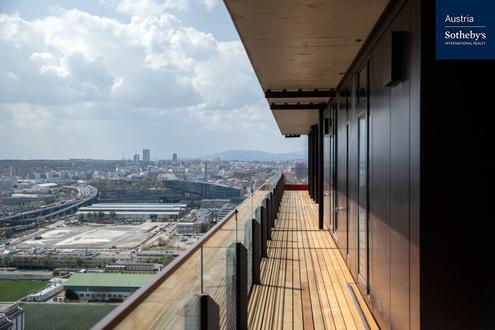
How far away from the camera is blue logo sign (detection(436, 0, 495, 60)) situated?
9.32 ft

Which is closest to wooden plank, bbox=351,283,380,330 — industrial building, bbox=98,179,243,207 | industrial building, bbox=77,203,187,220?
industrial building, bbox=77,203,187,220

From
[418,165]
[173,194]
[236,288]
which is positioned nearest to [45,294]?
[236,288]

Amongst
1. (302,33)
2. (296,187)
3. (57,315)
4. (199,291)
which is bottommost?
(296,187)

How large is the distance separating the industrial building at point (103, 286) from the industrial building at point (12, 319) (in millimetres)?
343

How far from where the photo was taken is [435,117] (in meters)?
2.86

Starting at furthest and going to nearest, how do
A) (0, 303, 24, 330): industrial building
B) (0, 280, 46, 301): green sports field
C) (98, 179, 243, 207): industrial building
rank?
1. (98, 179, 243, 207): industrial building
2. (0, 280, 46, 301): green sports field
3. (0, 303, 24, 330): industrial building

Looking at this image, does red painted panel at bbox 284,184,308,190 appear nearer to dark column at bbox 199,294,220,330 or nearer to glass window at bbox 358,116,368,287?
glass window at bbox 358,116,368,287

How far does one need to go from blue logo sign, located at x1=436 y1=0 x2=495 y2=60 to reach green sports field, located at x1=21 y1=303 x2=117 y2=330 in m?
2.37

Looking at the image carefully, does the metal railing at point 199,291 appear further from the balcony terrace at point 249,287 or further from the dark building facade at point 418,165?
the dark building facade at point 418,165

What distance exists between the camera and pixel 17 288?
4727mm

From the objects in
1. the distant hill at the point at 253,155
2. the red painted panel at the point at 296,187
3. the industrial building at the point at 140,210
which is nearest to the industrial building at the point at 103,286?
the industrial building at the point at 140,210

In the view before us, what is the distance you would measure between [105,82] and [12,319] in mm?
14710

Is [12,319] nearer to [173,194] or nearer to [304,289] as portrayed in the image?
[304,289]

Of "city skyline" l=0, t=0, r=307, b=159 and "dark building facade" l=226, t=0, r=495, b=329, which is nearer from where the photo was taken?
"dark building facade" l=226, t=0, r=495, b=329
